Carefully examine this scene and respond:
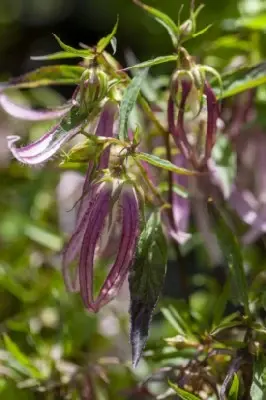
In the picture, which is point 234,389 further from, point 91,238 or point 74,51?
point 74,51

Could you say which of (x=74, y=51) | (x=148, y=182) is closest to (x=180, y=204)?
(x=148, y=182)

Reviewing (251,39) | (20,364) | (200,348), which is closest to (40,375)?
(20,364)

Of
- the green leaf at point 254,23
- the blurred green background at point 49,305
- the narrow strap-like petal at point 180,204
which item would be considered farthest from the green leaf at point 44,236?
the green leaf at point 254,23

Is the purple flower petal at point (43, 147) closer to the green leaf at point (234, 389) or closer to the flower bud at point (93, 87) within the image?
the flower bud at point (93, 87)

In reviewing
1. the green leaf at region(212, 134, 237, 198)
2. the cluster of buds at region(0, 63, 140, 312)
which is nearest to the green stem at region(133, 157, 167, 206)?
the cluster of buds at region(0, 63, 140, 312)

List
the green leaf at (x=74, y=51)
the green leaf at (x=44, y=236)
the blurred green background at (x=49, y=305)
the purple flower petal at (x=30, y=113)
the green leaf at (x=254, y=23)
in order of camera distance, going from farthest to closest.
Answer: the green leaf at (x=44, y=236), the green leaf at (x=254, y=23), the blurred green background at (x=49, y=305), the purple flower petal at (x=30, y=113), the green leaf at (x=74, y=51)

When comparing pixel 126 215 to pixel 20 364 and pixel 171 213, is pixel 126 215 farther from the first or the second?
pixel 20 364
